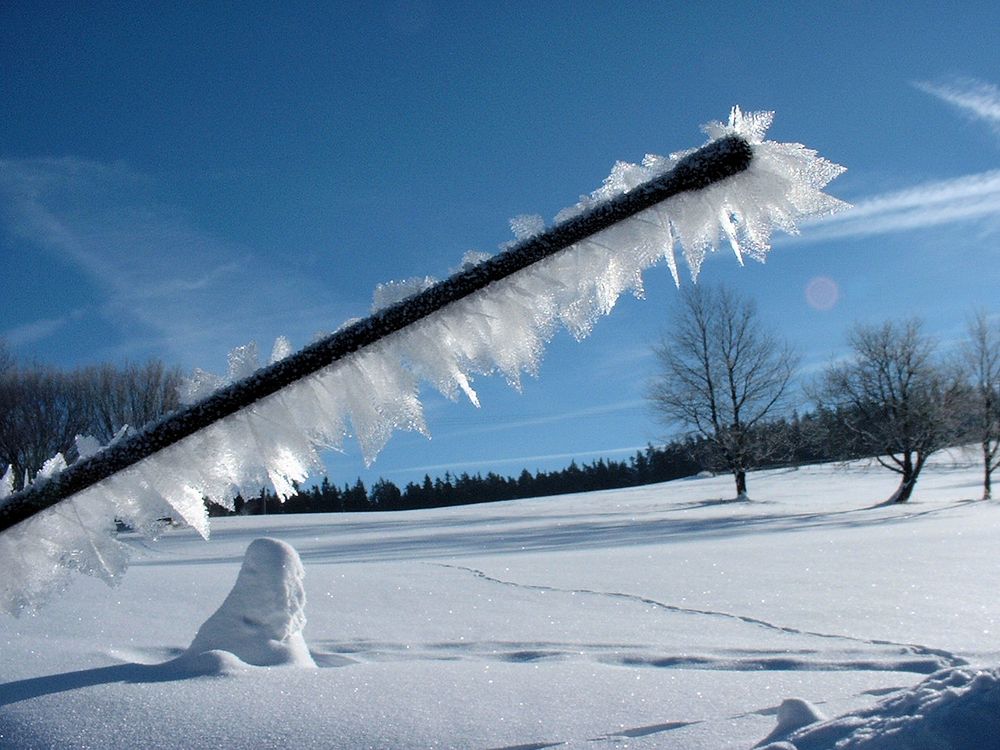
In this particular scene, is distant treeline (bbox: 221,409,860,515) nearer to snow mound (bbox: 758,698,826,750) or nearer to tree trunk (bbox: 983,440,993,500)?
tree trunk (bbox: 983,440,993,500)

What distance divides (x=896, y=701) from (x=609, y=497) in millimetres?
30530

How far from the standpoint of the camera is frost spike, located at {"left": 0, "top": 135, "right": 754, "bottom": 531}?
395 millimetres

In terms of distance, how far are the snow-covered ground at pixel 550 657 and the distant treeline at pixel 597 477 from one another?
17.9m

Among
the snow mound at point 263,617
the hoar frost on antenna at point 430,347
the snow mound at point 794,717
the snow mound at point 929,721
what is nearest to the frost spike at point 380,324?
Answer: the hoar frost on antenna at point 430,347

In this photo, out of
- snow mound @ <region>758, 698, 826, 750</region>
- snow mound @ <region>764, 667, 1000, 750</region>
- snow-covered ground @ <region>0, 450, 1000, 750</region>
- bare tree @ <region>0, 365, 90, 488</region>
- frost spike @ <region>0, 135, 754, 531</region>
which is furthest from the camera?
bare tree @ <region>0, 365, 90, 488</region>

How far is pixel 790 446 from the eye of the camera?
1099 inches

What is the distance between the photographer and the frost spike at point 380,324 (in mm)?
395

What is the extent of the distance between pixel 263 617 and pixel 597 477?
1828 inches

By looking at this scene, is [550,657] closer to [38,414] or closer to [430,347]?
[430,347]

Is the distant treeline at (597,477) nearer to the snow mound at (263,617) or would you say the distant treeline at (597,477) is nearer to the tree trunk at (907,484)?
the tree trunk at (907,484)

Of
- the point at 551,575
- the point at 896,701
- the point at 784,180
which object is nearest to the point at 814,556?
the point at 551,575

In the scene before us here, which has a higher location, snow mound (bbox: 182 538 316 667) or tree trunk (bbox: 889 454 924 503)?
snow mound (bbox: 182 538 316 667)

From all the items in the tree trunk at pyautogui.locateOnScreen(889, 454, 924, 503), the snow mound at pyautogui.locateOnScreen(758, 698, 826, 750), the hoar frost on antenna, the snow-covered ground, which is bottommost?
the tree trunk at pyautogui.locateOnScreen(889, 454, 924, 503)

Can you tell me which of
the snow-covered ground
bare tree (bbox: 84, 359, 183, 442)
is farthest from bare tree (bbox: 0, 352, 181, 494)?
the snow-covered ground
